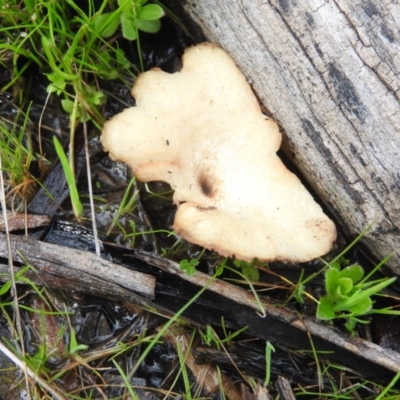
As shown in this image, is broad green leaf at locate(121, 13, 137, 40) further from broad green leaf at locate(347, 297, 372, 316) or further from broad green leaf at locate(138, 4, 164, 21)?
broad green leaf at locate(347, 297, 372, 316)

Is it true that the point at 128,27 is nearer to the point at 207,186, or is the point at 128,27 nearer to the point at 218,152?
the point at 218,152

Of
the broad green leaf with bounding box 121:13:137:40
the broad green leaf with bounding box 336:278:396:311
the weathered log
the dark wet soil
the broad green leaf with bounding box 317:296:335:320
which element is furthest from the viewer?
the broad green leaf with bounding box 121:13:137:40

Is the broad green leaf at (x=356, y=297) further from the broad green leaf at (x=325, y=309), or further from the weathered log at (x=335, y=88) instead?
the weathered log at (x=335, y=88)

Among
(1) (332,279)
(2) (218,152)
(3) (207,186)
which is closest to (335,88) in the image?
(2) (218,152)

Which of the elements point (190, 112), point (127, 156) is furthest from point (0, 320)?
point (190, 112)

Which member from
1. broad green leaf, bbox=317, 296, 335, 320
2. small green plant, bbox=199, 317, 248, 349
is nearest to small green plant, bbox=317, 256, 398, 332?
broad green leaf, bbox=317, 296, 335, 320

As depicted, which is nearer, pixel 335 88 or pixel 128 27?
pixel 335 88
